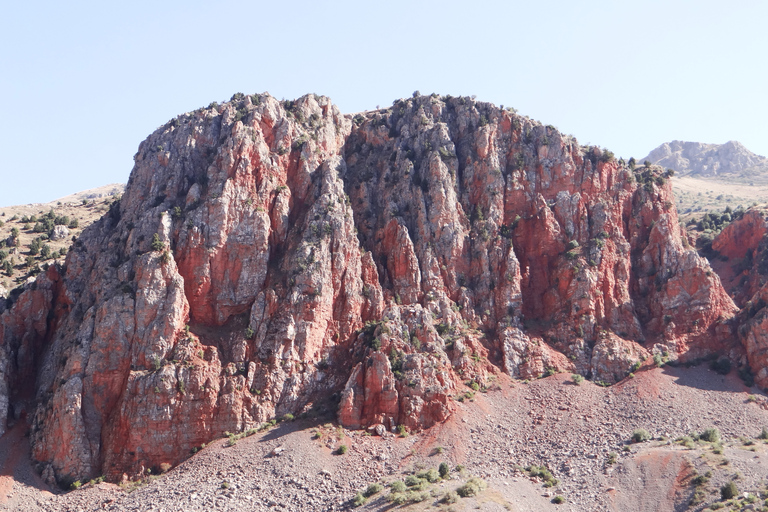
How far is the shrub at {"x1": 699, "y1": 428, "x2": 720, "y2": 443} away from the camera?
206ft

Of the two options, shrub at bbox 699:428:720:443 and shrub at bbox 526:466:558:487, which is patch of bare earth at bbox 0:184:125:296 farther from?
shrub at bbox 699:428:720:443

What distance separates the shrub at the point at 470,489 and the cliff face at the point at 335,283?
1032cm

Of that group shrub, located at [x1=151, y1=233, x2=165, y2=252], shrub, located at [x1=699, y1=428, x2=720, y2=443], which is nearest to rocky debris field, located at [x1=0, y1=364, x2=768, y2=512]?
shrub, located at [x1=699, y1=428, x2=720, y2=443]

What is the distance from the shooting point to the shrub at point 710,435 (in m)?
62.9

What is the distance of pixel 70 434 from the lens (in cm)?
6244

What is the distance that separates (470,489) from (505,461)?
8430 millimetres

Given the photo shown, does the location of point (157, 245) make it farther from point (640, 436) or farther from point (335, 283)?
point (640, 436)

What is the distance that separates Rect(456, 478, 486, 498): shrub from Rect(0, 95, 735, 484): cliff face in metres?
10.3

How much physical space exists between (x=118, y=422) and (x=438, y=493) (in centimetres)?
3267

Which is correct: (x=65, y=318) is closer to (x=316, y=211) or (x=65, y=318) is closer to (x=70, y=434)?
(x=70, y=434)

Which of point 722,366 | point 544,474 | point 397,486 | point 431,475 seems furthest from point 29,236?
point 722,366

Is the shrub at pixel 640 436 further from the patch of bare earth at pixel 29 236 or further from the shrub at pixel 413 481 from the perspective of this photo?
the patch of bare earth at pixel 29 236

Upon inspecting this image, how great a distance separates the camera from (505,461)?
62.4m

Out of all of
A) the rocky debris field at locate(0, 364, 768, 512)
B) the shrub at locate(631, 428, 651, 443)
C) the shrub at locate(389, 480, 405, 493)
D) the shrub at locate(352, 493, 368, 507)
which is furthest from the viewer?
the shrub at locate(631, 428, 651, 443)
